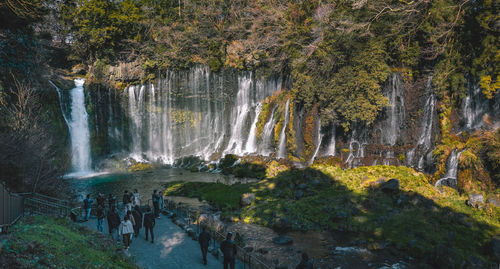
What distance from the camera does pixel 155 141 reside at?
38469mm

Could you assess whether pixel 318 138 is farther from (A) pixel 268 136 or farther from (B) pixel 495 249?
(B) pixel 495 249

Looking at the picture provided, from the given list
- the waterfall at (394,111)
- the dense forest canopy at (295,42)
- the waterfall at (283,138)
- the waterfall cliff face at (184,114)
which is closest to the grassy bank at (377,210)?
the waterfall at (394,111)

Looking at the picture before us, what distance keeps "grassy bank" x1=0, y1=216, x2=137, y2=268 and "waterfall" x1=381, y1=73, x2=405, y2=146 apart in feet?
67.4

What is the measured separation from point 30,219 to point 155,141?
27914 mm

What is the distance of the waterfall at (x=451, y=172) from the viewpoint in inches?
653

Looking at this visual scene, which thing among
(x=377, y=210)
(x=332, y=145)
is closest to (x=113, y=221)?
(x=377, y=210)

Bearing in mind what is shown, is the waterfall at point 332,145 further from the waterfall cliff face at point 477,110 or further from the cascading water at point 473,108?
the cascading water at point 473,108

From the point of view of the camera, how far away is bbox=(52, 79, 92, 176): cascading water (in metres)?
32.2

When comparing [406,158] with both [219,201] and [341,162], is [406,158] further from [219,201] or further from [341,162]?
[219,201]

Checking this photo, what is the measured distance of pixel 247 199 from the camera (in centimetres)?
1758

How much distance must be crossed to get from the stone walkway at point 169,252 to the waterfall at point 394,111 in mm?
17869

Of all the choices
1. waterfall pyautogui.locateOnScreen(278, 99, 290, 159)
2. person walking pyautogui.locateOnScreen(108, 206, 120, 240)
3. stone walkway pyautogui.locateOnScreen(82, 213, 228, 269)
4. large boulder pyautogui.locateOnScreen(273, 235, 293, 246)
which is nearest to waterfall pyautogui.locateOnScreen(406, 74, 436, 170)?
waterfall pyautogui.locateOnScreen(278, 99, 290, 159)

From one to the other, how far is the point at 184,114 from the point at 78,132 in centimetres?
A: 1231

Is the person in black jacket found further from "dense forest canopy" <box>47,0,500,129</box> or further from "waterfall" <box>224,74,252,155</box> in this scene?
"waterfall" <box>224,74,252,155</box>
